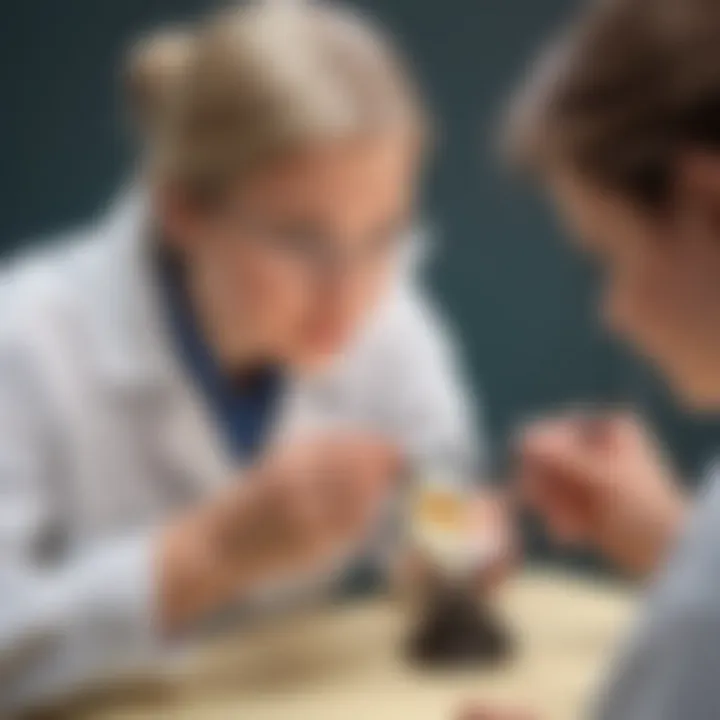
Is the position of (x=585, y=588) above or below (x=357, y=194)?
below

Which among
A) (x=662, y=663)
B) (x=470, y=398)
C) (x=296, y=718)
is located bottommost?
(x=662, y=663)

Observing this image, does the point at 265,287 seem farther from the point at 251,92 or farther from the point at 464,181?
the point at 464,181

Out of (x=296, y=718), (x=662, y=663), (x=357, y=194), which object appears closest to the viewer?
(x=662, y=663)

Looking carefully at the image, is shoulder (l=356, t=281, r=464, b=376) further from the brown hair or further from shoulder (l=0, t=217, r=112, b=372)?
the brown hair

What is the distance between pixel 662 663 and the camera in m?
0.48

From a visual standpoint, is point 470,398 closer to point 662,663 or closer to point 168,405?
point 168,405

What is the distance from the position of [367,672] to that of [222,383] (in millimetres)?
208

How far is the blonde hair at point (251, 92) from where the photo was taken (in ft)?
2.63

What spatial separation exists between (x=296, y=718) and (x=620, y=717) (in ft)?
0.79

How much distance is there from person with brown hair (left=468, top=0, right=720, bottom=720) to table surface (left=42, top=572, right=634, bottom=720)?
7cm

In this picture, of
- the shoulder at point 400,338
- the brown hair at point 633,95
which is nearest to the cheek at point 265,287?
the shoulder at point 400,338

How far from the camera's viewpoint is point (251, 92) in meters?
0.80

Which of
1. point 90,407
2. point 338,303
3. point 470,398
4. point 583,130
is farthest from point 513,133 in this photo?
point 470,398

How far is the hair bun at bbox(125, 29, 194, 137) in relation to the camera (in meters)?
0.82
